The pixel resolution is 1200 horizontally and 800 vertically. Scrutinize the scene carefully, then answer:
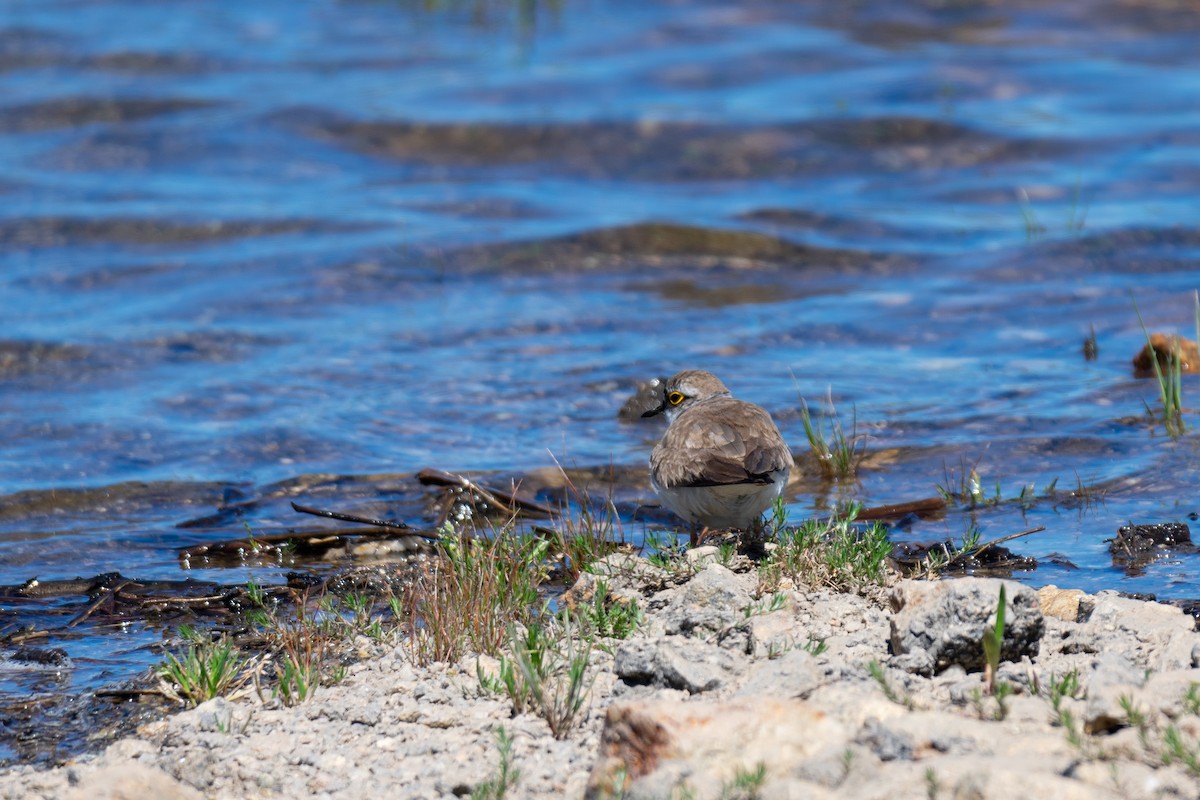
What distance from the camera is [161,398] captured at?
10.8m

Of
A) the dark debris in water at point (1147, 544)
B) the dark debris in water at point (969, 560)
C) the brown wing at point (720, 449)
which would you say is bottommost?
the dark debris in water at point (969, 560)

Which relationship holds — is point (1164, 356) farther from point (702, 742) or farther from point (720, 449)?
point (702, 742)

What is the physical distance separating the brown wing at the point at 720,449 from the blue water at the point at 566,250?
1.88 ft

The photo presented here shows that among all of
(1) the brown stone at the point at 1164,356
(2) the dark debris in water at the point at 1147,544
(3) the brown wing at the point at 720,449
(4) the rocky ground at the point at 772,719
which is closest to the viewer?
(4) the rocky ground at the point at 772,719

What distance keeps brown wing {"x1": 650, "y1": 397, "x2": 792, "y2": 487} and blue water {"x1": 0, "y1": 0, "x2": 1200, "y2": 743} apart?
1.88 feet

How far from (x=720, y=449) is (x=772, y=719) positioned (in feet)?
7.81

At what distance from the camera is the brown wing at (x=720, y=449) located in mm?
6195

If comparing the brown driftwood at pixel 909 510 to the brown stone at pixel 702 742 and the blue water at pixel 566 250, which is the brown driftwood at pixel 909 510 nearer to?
the blue water at pixel 566 250

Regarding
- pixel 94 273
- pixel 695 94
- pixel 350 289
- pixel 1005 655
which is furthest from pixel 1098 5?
pixel 1005 655

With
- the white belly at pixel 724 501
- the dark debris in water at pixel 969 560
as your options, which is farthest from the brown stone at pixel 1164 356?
the white belly at pixel 724 501

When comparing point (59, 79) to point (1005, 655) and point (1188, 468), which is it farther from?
point (1005, 655)

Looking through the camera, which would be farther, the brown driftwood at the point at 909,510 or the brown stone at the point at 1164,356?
the brown stone at the point at 1164,356

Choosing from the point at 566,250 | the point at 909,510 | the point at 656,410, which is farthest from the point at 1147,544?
the point at 566,250

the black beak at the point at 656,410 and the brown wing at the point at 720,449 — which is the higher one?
the brown wing at the point at 720,449
